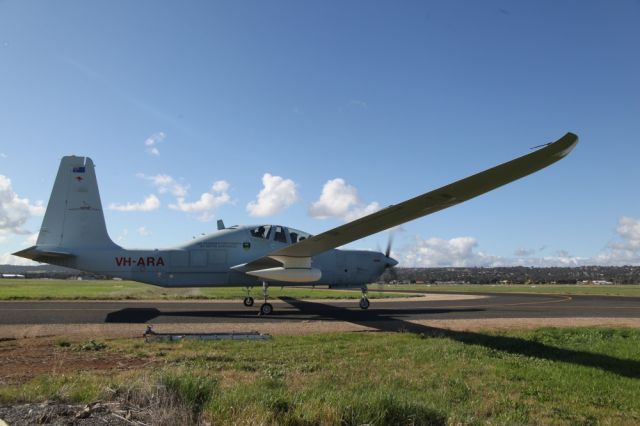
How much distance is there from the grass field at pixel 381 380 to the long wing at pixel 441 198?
356 centimetres

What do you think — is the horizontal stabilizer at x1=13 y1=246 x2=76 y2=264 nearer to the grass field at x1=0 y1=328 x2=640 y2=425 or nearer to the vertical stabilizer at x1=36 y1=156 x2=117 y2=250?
the vertical stabilizer at x1=36 y1=156 x2=117 y2=250

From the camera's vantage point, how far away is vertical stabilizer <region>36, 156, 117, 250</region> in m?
19.9

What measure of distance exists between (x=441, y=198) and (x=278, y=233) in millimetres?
11309

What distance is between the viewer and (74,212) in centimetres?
2016

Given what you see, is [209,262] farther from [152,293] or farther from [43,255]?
[152,293]

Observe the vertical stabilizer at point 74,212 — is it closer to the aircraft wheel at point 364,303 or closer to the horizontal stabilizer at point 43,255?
the horizontal stabilizer at point 43,255

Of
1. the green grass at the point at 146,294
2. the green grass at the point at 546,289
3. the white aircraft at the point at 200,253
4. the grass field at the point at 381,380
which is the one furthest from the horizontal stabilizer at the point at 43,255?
the green grass at the point at 546,289

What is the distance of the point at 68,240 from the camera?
65.6 feet

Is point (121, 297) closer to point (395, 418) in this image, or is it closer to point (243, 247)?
point (243, 247)

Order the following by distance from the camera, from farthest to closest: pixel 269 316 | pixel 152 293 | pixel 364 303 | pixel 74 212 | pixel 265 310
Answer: pixel 152 293, pixel 364 303, pixel 74 212, pixel 265 310, pixel 269 316

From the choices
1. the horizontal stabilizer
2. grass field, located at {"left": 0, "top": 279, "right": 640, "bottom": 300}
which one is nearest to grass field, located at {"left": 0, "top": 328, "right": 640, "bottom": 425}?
the horizontal stabilizer

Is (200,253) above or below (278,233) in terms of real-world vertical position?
below

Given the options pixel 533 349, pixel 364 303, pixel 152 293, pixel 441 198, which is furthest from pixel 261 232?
pixel 152 293

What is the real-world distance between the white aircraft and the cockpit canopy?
5 centimetres
